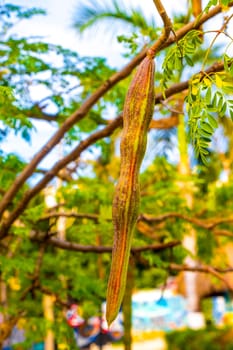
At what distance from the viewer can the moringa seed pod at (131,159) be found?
1428 millimetres

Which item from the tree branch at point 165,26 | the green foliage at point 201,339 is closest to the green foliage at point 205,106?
the tree branch at point 165,26

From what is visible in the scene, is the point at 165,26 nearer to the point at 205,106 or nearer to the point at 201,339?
the point at 205,106

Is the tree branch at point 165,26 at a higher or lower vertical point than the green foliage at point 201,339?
higher

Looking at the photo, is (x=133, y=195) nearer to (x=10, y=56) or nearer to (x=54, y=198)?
(x=10, y=56)

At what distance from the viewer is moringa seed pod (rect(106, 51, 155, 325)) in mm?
1428

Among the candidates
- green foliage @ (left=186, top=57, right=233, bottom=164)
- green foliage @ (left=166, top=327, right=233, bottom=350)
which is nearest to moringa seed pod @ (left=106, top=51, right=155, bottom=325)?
green foliage @ (left=186, top=57, right=233, bottom=164)

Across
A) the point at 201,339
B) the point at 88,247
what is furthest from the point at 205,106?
the point at 201,339

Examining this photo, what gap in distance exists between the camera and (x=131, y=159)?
152 cm

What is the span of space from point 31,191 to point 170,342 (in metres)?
9.19

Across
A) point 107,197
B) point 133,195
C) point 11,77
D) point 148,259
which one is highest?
point 11,77

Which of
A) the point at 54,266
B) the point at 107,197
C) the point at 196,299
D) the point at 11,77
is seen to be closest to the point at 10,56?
the point at 11,77

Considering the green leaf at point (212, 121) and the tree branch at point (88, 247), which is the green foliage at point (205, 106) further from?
the tree branch at point (88, 247)

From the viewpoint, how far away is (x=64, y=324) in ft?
15.2

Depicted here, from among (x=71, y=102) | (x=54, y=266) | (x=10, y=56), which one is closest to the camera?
(x=10, y=56)
